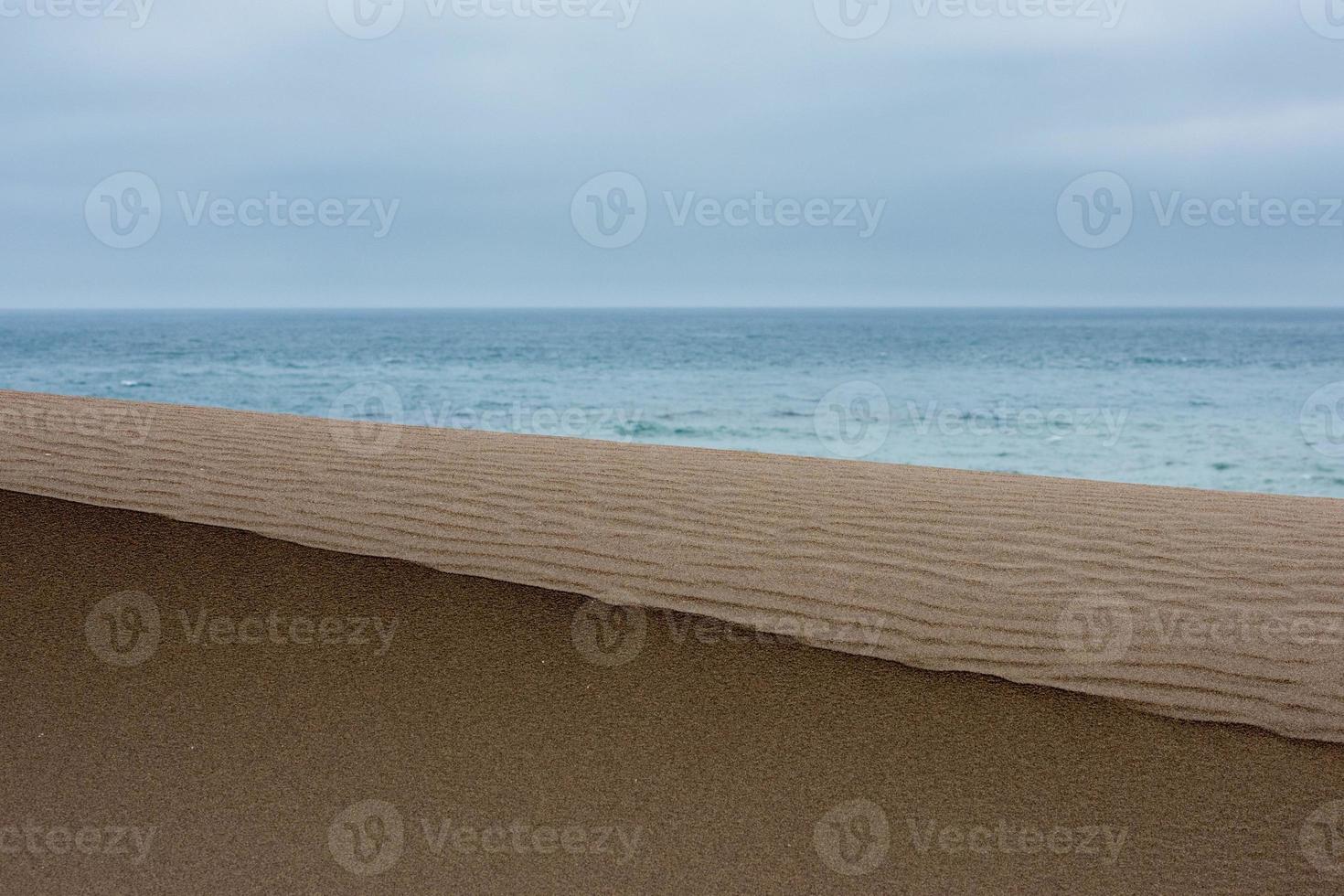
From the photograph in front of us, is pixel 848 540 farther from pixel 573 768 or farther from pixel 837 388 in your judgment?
pixel 837 388

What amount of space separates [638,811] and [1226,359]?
4108cm

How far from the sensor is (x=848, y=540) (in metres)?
4.48

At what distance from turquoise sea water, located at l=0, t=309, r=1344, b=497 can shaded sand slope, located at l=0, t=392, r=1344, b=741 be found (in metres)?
11.0

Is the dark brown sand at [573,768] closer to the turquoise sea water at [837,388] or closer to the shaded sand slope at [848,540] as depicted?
the shaded sand slope at [848,540]

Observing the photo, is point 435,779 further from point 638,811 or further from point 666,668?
point 666,668

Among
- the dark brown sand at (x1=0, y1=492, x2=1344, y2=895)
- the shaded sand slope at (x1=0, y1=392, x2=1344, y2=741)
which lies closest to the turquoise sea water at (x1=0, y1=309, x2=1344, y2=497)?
the shaded sand slope at (x1=0, y1=392, x2=1344, y2=741)

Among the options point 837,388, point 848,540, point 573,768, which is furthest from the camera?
point 837,388

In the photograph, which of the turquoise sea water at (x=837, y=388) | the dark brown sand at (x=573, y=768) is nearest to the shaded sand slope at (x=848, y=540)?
the dark brown sand at (x=573, y=768)

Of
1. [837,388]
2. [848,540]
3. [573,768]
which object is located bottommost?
[573,768]

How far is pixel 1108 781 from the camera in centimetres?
298

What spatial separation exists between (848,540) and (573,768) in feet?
6.15

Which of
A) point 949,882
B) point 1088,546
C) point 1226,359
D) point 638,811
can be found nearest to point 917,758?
point 949,882

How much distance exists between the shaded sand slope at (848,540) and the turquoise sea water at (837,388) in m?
11.0

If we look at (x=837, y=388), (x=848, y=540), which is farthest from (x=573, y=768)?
(x=837, y=388)
